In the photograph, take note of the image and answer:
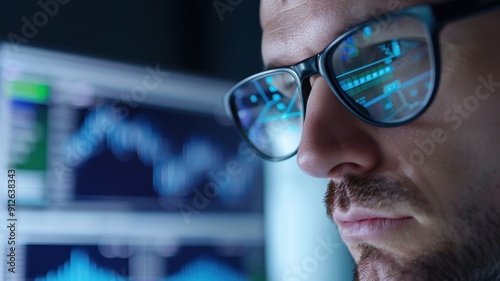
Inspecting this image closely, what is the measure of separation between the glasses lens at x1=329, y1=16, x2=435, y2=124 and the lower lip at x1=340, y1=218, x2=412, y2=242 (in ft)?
0.30

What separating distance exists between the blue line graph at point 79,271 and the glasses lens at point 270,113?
29 centimetres

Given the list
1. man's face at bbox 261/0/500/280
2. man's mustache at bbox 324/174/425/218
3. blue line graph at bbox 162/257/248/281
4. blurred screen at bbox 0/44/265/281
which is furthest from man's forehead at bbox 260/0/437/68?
blue line graph at bbox 162/257/248/281

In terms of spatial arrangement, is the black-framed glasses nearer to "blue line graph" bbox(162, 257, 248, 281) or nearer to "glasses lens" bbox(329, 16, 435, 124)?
"glasses lens" bbox(329, 16, 435, 124)

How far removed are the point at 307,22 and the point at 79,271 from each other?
1.60 ft

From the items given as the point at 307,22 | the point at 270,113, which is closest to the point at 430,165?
the point at 307,22

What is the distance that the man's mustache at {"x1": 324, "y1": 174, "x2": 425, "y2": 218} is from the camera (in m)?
0.54

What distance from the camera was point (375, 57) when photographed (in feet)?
1.81

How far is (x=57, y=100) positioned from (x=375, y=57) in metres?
0.50

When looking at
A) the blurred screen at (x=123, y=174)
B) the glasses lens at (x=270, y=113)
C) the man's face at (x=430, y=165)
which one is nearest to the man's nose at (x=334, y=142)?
the man's face at (x=430, y=165)

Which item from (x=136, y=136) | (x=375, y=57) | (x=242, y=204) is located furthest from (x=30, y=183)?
(x=375, y=57)

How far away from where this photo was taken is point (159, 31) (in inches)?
45.8

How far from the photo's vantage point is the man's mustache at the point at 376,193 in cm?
54

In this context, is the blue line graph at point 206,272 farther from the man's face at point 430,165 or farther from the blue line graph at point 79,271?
the man's face at point 430,165

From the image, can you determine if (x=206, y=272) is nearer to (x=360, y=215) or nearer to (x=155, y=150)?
(x=155, y=150)
